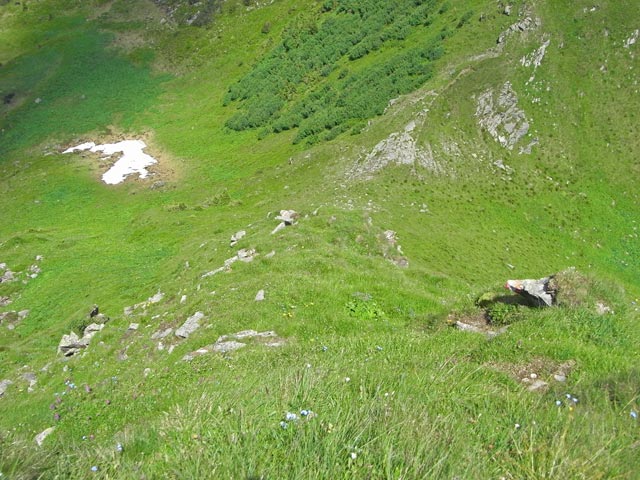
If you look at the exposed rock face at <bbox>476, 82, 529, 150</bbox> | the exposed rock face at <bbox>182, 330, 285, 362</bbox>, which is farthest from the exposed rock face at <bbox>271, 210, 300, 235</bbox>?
the exposed rock face at <bbox>476, 82, 529, 150</bbox>

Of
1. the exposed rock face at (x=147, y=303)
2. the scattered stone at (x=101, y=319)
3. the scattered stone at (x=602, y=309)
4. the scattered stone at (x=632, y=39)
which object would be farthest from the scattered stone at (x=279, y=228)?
the scattered stone at (x=632, y=39)

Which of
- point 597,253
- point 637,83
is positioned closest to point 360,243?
Result: point 597,253

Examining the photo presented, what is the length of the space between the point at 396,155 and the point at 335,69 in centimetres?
3358

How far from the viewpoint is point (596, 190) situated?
36.8m

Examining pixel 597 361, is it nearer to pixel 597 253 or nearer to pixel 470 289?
pixel 470 289

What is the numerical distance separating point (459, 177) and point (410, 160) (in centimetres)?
474

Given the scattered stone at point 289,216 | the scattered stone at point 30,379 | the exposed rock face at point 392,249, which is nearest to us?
the scattered stone at point 30,379

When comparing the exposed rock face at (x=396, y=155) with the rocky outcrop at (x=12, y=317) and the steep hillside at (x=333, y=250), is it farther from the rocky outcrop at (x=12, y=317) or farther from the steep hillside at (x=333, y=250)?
the rocky outcrop at (x=12, y=317)

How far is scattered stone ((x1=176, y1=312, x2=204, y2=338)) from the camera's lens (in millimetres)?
16484

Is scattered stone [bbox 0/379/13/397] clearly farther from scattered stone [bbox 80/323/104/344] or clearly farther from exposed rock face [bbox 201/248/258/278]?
exposed rock face [bbox 201/248/258/278]

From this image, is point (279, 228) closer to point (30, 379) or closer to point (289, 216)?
point (289, 216)

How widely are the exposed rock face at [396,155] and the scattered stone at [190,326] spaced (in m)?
25.5

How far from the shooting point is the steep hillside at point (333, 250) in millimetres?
4293

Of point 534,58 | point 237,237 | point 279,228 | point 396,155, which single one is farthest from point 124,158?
point 534,58
